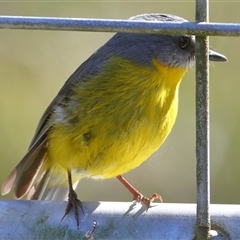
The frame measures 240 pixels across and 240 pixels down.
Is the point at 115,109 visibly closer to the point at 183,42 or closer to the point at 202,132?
the point at 183,42

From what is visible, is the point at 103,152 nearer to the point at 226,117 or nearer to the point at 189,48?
the point at 189,48

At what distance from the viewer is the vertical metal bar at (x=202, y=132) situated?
1.48 meters

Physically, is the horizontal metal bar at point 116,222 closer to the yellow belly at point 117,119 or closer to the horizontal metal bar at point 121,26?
the horizontal metal bar at point 121,26

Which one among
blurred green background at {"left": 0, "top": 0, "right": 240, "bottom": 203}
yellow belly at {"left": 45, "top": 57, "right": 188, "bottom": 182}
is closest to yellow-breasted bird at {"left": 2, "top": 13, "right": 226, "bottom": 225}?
yellow belly at {"left": 45, "top": 57, "right": 188, "bottom": 182}

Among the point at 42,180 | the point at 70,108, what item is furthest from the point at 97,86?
the point at 42,180

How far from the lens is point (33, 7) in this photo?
382 cm

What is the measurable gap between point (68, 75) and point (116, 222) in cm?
238

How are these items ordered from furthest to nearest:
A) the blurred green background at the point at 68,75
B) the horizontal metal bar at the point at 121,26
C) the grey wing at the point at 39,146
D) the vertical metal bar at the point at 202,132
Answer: the blurred green background at the point at 68,75
the grey wing at the point at 39,146
the vertical metal bar at the point at 202,132
the horizontal metal bar at the point at 121,26

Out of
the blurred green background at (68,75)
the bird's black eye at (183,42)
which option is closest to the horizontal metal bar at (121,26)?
the bird's black eye at (183,42)

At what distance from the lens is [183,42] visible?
2.28 meters

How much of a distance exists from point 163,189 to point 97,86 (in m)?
1.78

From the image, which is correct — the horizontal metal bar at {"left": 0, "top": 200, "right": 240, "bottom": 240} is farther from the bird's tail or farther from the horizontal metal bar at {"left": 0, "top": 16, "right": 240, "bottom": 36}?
the bird's tail

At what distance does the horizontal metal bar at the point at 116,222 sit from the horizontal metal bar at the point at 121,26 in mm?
392

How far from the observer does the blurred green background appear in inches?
152
